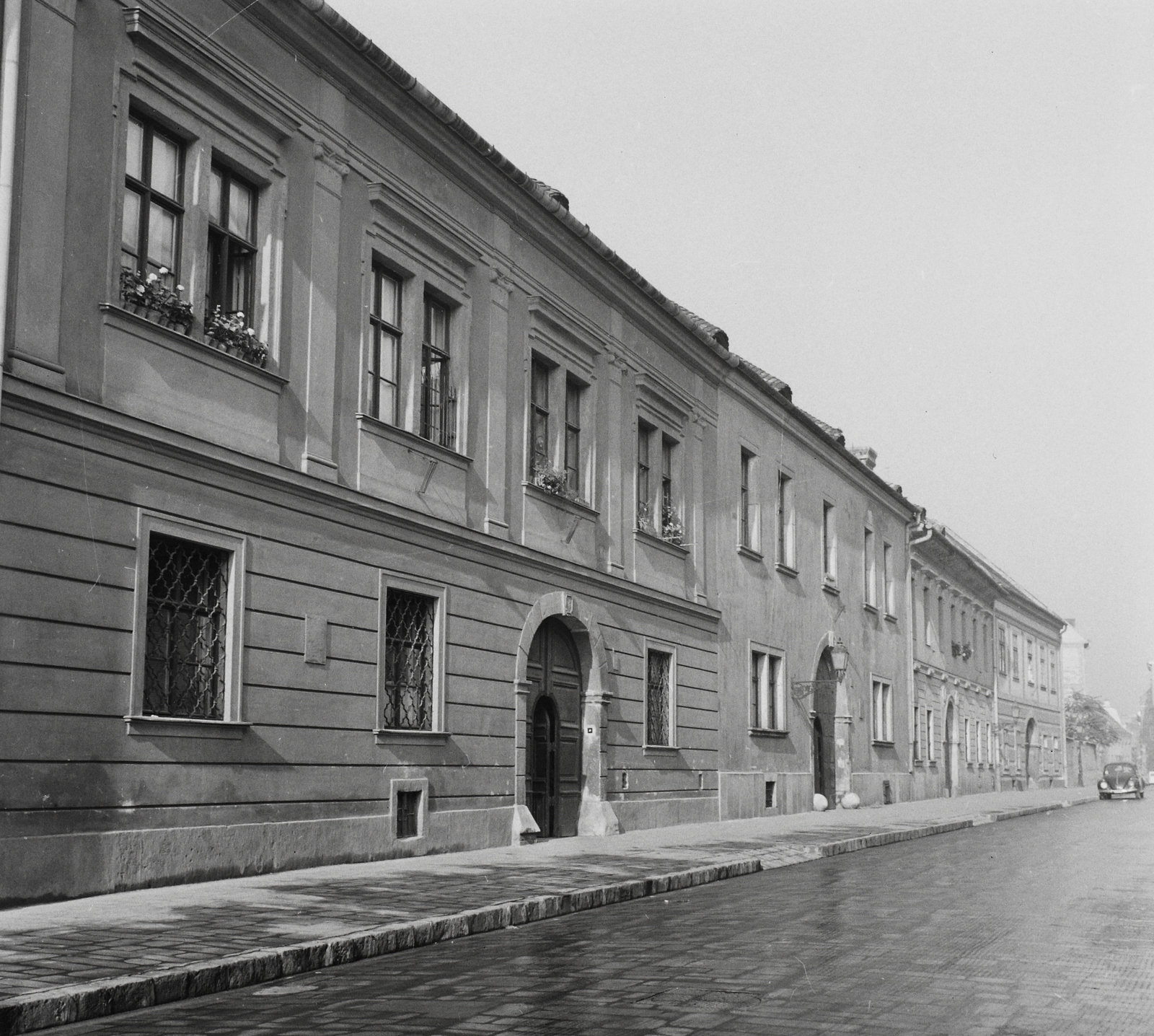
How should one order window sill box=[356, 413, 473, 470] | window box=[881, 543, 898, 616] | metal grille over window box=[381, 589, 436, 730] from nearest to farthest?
1. window sill box=[356, 413, 473, 470]
2. metal grille over window box=[381, 589, 436, 730]
3. window box=[881, 543, 898, 616]

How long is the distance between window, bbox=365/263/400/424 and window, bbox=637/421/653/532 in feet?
22.8

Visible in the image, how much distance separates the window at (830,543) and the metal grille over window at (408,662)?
17960 mm

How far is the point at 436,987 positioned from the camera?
24.5 feet

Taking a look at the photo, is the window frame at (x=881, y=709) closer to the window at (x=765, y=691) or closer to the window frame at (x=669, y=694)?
the window at (x=765, y=691)

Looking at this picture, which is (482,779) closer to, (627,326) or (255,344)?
(255,344)

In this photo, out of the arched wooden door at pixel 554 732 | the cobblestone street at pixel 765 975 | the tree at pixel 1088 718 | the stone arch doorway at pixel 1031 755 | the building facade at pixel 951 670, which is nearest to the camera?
the cobblestone street at pixel 765 975

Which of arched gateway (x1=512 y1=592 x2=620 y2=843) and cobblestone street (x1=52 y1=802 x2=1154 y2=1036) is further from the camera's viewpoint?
arched gateway (x1=512 y1=592 x2=620 y2=843)

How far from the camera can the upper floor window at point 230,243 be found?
12.9m

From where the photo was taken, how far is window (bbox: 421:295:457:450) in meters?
16.3

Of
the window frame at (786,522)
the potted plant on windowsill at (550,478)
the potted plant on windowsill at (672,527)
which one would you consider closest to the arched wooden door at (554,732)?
the potted plant on windowsill at (550,478)

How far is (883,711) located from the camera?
36.1 metres

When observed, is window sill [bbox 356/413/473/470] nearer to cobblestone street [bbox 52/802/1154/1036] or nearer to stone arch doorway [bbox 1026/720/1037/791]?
cobblestone street [bbox 52/802/1154/1036]

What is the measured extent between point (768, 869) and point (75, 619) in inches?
341

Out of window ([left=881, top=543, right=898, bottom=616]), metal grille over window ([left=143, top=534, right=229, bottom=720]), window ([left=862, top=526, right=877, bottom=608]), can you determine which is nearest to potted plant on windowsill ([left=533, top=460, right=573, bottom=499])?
metal grille over window ([left=143, top=534, right=229, bottom=720])
